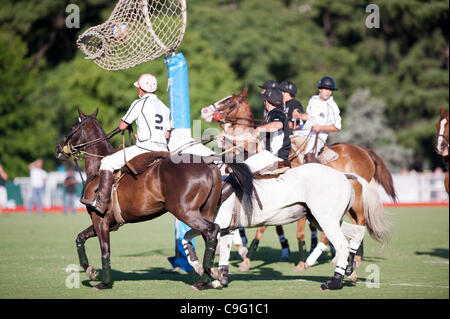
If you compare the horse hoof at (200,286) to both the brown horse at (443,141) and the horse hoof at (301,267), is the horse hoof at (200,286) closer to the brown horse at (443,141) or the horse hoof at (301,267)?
the horse hoof at (301,267)

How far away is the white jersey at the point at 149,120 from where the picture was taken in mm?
9508

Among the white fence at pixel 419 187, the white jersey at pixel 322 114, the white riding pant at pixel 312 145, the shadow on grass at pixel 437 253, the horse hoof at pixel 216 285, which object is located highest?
the white jersey at pixel 322 114

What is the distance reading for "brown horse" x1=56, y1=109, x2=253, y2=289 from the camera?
900 cm

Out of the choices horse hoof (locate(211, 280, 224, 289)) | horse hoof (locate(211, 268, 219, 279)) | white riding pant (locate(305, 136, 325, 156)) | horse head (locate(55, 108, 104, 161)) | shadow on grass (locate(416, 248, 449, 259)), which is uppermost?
horse head (locate(55, 108, 104, 161))

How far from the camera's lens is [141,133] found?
9.58 metres

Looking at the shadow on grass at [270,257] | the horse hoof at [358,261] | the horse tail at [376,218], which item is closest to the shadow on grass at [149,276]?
the shadow on grass at [270,257]

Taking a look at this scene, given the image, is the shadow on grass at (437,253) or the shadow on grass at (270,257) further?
the shadow on grass at (437,253)

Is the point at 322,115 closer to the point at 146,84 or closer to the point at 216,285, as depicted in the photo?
the point at 146,84

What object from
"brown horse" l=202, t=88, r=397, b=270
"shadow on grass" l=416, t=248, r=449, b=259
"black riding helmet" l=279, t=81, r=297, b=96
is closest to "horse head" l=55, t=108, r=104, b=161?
"brown horse" l=202, t=88, r=397, b=270

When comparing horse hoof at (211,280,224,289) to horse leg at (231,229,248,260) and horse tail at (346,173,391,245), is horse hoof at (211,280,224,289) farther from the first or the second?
horse tail at (346,173,391,245)

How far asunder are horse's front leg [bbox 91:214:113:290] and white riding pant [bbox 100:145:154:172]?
0.77 metres

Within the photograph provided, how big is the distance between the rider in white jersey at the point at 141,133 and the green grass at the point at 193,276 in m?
1.46

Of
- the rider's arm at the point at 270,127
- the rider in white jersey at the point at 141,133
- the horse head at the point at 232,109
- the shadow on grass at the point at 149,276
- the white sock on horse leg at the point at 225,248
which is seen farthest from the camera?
the horse head at the point at 232,109

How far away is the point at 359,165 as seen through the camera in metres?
13.5
